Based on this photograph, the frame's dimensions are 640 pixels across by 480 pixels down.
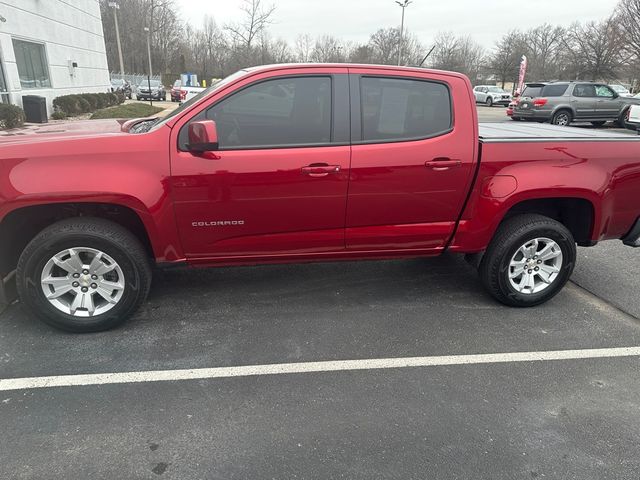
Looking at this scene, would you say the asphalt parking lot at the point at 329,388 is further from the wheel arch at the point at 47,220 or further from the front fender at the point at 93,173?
the front fender at the point at 93,173

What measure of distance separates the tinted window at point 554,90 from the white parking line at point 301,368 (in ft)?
55.1

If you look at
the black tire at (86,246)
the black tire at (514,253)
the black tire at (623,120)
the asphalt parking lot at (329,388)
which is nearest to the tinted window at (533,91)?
the black tire at (623,120)

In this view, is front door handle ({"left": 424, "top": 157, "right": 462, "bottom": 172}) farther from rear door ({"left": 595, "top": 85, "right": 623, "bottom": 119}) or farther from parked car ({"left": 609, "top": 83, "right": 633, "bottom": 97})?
parked car ({"left": 609, "top": 83, "right": 633, "bottom": 97})

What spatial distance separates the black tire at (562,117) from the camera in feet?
58.6

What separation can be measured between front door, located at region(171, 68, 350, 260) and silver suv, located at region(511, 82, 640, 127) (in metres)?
16.8

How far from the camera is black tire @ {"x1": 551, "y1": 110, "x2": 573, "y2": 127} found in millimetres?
17875

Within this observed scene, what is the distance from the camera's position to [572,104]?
58.0 ft

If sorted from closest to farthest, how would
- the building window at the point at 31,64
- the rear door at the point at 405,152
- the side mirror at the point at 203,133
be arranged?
the side mirror at the point at 203,133 < the rear door at the point at 405,152 < the building window at the point at 31,64

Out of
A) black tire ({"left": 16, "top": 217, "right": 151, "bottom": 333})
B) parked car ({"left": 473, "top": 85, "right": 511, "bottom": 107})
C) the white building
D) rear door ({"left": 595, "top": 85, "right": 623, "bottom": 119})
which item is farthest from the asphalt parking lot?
→ parked car ({"left": 473, "top": 85, "right": 511, "bottom": 107})

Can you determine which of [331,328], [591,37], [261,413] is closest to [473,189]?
[331,328]

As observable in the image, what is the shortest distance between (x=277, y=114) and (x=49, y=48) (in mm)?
18941

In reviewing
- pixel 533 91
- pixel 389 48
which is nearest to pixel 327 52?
pixel 389 48

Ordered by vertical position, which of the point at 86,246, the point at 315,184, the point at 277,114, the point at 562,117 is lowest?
the point at 562,117

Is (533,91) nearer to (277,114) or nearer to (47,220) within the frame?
(277,114)
